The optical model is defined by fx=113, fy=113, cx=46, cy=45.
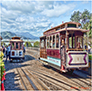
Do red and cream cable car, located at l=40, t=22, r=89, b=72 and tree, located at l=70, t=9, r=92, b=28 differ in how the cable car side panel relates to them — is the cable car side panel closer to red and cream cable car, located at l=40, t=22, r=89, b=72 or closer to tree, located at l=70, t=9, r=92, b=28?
red and cream cable car, located at l=40, t=22, r=89, b=72

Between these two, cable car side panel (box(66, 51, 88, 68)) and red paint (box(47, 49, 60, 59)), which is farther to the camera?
red paint (box(47, 49, 60, 59))

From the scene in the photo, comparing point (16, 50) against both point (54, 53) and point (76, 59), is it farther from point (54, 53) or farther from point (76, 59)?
point (76, 59)

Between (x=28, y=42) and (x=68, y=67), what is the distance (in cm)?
5334

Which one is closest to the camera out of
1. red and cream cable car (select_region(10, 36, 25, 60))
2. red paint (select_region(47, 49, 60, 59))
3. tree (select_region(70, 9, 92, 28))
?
red paint (select_region(47, 49, 60, 59))

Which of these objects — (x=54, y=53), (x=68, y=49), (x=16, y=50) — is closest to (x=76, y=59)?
(x=68, y=49)

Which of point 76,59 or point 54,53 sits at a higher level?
point 54,53

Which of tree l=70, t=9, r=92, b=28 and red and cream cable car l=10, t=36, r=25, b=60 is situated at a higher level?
tree l=70, t=9, r=92, b=28

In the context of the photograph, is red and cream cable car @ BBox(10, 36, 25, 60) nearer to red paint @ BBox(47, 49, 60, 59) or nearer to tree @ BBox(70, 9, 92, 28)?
red paint @ BBox(47, 49, 60, 59)

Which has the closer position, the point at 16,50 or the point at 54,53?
the point at 54,53

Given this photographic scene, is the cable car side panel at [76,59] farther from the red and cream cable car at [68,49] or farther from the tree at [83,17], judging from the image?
the tree at [83,17]

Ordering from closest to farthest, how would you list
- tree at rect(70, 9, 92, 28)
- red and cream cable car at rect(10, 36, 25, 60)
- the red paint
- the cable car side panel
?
the cable car side panel < the red paint < red and cream cable car at rect(10, 36, 25, 60) < tree at rect(70, 9, 92, 28)

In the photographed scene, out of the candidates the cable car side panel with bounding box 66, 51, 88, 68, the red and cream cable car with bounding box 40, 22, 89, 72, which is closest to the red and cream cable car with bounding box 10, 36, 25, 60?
the red and cream cable car with bounding box 40, 22, 89, 72

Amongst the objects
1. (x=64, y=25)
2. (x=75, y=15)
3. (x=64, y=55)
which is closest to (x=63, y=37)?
(x=64, y=25)

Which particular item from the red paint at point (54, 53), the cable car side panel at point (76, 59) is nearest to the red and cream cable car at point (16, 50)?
the red paint at point (54, 53)
